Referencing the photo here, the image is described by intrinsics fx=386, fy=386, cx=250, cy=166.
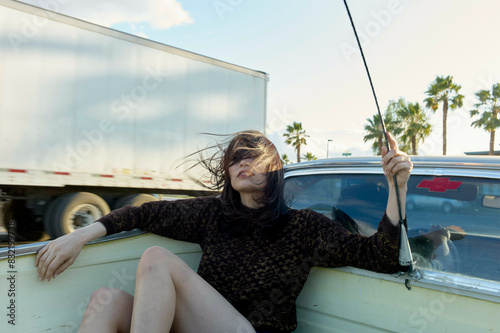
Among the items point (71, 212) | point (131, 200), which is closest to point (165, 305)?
point (71, 212)

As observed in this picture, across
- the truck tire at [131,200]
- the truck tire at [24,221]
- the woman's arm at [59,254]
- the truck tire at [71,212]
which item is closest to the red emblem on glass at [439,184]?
the woman's arm at [59,254]

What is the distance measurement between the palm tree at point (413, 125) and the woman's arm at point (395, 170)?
26048 mm

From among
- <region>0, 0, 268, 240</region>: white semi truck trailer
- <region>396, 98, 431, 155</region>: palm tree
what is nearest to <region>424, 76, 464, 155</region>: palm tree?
<region>396, 98, 431, 155</region>: palm tree

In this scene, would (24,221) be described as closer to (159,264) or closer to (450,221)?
(159,264)

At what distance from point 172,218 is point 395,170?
3.94 feet

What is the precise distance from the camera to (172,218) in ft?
7.00

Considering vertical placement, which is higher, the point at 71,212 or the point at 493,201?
the point at 493,201

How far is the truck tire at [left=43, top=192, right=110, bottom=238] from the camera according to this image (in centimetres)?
600

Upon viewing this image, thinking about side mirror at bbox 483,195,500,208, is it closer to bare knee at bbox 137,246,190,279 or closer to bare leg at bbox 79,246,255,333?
bare leg at bbox 79,246,255,333

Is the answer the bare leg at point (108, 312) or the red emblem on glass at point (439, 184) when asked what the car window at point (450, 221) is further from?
the bare leg at point (108, 312)

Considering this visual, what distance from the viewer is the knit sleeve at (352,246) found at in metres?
1.63

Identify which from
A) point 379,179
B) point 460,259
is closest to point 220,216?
point 379,179

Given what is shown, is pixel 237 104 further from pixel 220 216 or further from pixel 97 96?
pixel 220 216

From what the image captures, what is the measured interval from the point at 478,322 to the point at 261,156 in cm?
120
